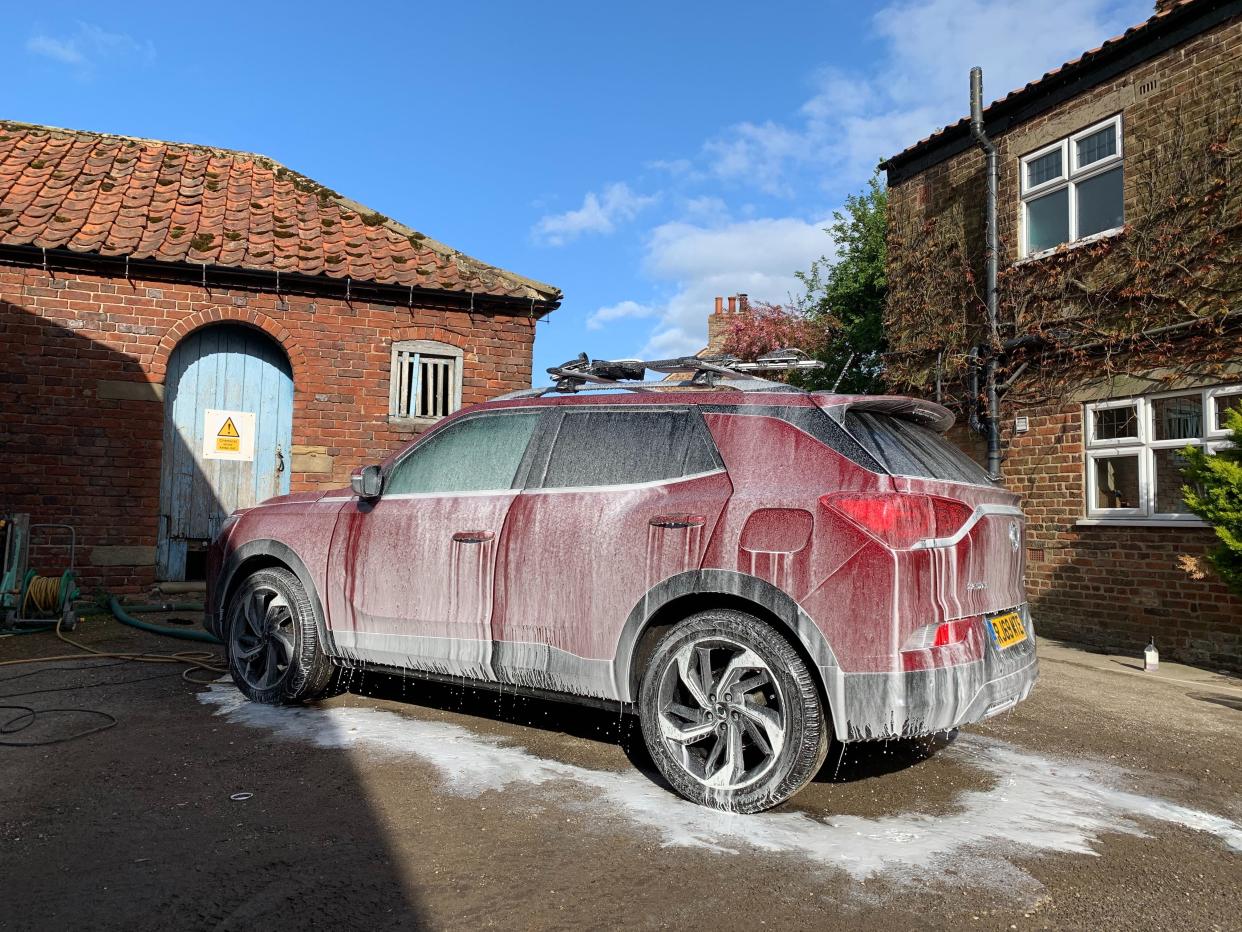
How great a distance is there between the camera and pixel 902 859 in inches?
118

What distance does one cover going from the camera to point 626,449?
410 cm

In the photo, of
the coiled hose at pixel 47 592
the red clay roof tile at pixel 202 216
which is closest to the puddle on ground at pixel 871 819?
the coiled hose at pixel 47 592

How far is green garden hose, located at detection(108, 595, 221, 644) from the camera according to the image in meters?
7.29

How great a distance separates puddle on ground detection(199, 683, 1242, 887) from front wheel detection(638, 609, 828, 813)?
0.12 meters

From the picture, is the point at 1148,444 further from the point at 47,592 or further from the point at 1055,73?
the point at 47,592

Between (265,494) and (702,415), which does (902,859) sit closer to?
(702,415)

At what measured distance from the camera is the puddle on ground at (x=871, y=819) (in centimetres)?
308

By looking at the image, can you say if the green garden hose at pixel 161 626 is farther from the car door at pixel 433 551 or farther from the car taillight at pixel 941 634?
the car taillight at pixel 941 634

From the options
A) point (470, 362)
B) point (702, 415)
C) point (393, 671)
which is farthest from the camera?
point (470, 362)

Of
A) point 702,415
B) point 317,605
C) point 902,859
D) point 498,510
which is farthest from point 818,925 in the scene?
point 317,605

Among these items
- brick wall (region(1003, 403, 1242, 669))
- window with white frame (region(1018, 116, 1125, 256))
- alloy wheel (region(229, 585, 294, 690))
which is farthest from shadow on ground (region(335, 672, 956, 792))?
window with white frame (region(1018, 116, 1125, 256))

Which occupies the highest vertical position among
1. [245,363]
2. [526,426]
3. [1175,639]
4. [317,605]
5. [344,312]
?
[344,312]

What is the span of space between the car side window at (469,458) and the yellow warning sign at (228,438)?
569 centimetres

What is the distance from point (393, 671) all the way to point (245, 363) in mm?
6424
